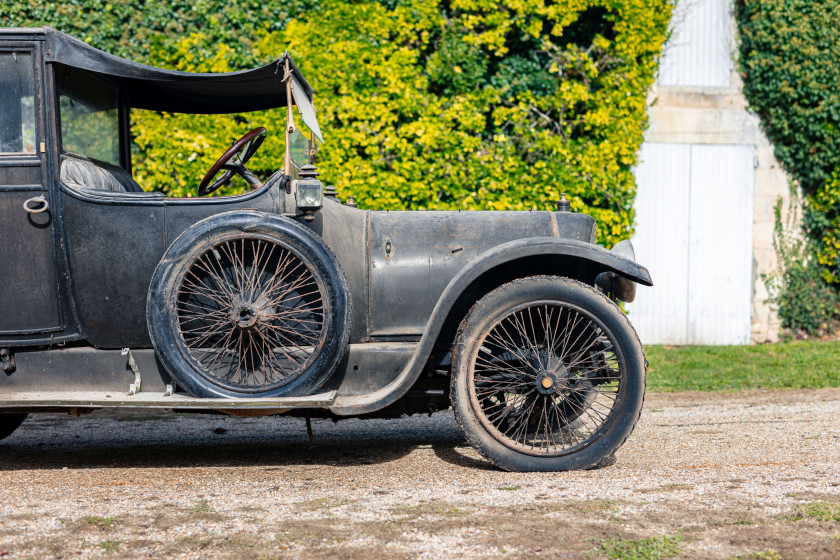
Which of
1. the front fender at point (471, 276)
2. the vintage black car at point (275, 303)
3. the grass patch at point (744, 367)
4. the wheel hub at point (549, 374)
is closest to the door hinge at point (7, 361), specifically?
the vintage black car at point (275, 303)

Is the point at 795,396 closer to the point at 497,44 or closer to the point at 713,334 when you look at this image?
the point at 713,334

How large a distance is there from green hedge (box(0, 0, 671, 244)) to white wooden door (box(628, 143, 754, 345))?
0.66 metres

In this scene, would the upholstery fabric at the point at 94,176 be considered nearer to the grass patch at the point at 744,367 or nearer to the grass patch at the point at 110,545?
the grass patch at the point at 110,545

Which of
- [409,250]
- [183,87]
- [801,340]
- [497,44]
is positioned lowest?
[801,340]

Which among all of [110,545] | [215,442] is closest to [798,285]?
[215,442]

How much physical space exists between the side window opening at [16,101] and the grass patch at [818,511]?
3.85 meters

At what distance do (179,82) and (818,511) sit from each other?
3.68m

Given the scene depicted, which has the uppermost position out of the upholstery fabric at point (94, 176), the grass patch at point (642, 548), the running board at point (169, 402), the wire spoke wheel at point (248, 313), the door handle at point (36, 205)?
the upholstery fabric at point (94, 176)

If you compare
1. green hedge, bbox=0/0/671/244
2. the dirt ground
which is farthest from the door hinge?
green hedge, bbox=0/0/671/244

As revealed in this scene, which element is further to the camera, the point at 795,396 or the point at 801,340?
the point at 801,340

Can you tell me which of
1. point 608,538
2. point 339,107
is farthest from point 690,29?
point 608,538

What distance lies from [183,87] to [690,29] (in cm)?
719

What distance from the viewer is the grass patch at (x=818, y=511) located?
2.94 m

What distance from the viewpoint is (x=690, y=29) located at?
9.52m
